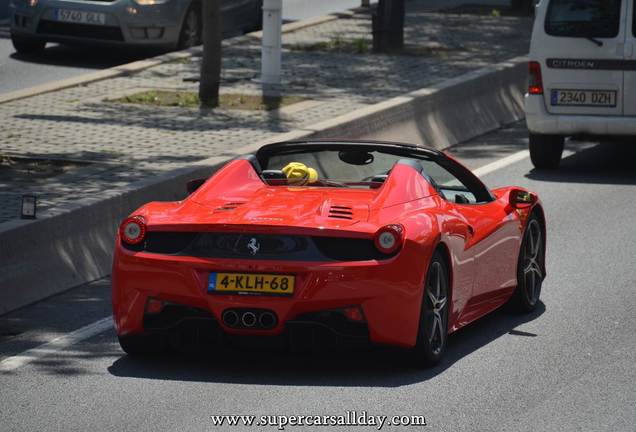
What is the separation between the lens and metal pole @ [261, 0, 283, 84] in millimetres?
19766

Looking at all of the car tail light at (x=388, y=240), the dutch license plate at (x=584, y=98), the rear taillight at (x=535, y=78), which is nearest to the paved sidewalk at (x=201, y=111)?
the rear taillight at (x=535, y=78)

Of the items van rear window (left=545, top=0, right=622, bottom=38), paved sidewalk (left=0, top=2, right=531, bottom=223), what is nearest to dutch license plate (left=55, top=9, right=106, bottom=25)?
paved sidewalk (left=0, top=2, right=531, bottom=223)

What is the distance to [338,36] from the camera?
1008 inches

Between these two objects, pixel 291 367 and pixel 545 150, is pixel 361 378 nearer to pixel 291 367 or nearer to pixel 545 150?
pixel 291 367

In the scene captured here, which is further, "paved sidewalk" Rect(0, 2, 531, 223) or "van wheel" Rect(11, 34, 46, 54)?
"van wheel" Rect(11, 34, 46, 54)

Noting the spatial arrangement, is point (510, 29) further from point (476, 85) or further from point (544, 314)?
point (544, 314)

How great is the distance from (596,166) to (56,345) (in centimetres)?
915

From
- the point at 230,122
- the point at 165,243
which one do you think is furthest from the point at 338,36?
the point at 165,243

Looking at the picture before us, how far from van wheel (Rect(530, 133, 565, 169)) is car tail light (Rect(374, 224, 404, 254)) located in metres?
8.77

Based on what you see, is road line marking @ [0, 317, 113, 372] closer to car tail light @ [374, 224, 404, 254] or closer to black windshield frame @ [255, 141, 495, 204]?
black windshield frame @ [255, 141, 495, 204]

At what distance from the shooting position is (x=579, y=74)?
54.6 feet

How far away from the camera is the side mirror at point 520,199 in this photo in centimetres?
1003

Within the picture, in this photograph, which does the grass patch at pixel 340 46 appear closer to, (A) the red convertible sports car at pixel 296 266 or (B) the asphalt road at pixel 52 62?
(B) the asphalt road at pixel 52 62

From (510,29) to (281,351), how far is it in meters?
18.4
